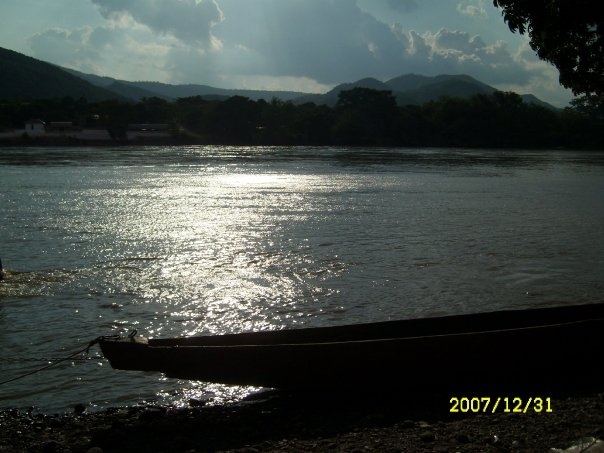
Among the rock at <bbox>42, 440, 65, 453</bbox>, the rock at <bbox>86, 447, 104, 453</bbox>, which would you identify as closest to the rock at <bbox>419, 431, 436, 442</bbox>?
the rock at <bbox>86, 447, 104, 453</bbox>

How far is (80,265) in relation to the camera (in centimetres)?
1681

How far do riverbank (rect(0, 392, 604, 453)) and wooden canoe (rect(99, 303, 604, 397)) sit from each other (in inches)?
13.9

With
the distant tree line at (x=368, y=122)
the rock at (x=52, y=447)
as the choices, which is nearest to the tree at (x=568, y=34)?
the rock at (x=52, y=447)

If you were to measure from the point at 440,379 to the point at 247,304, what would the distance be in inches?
229

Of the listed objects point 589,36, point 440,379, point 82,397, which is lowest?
point 82,397

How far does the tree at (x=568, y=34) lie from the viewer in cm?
1077

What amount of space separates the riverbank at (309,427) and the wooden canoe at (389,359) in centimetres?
35

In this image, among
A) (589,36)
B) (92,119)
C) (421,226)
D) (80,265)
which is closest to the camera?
(589,36)

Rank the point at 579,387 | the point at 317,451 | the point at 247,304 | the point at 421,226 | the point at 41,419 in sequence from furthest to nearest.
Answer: the point at 421,226, the point at 247,304, the point at 579,387, the point at 41,419, the point at 317,451

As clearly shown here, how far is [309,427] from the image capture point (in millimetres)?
7418

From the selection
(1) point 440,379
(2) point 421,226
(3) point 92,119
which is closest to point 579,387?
(1) point 440,379

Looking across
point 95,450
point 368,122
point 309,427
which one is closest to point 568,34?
point 309,427

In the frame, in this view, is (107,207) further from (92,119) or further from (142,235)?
(92,119)

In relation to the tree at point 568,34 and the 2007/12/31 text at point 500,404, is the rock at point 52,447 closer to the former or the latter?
the 2007/12/31 text at point 500,404
